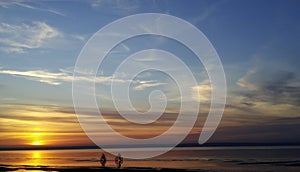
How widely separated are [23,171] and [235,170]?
28.0 meters

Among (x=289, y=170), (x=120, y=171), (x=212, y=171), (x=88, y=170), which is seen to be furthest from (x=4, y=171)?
(x=289, y=170)

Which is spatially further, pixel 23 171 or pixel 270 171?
pixel 23 171

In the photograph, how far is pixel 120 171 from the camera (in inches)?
1873

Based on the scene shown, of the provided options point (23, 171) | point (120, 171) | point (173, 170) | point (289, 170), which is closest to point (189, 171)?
point (173, 170)

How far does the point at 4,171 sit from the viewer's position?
5225 centimetres

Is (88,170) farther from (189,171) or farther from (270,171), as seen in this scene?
(270,171)

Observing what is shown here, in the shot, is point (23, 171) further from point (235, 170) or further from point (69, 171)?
point (235, 170)

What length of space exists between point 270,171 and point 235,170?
419 cm

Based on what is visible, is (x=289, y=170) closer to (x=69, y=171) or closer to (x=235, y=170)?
(x=235, y=170)

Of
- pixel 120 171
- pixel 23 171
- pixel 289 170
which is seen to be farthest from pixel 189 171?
pixel 23 171

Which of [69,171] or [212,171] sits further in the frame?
[69,171]

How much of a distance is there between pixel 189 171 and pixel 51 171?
59.3 feet

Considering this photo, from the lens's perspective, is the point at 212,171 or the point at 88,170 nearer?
the point at 212,171

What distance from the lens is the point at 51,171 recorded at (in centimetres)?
5047
